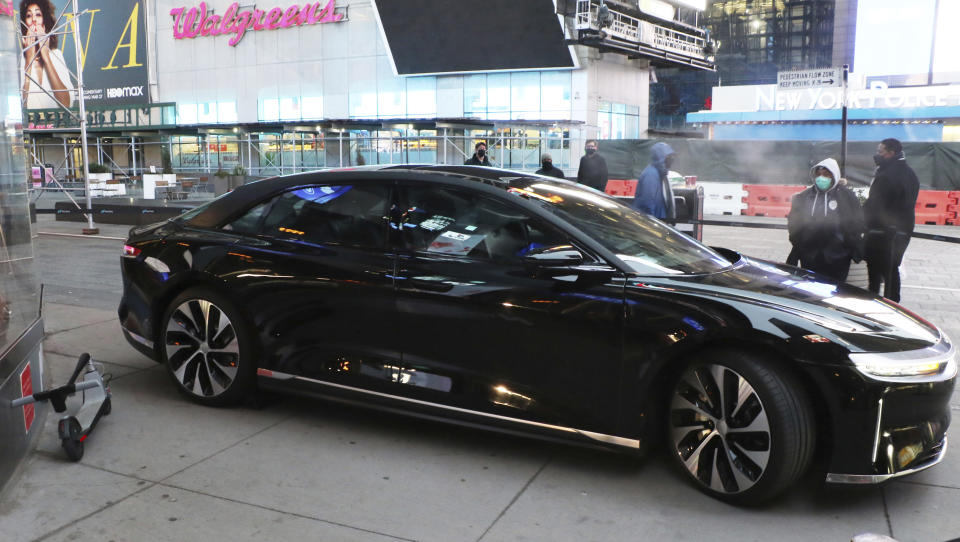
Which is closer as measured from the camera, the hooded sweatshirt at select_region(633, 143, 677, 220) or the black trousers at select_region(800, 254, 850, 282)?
the black trousers at select_region(800, 254, 850, 282)

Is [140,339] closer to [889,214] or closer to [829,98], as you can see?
[889,214]

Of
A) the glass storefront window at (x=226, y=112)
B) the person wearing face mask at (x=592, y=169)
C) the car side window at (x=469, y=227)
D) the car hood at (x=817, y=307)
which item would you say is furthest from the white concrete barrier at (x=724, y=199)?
the glass storefront window at (x=226, y=112)

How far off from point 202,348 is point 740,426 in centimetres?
315

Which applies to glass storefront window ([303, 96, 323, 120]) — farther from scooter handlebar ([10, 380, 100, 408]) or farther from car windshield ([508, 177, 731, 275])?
scooter handlebar ([10, 380, 100, 408])

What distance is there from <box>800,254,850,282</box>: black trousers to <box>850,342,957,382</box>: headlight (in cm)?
371

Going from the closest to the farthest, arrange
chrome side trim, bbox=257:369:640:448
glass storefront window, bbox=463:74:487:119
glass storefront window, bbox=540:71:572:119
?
chrome side trim, bbox=257:369:640:448 → glass storefront window, bbox=540:71:572:119 → glass storefront window, bbox=463:74:487:119

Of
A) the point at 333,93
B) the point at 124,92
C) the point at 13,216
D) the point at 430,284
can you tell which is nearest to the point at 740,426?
the point at 430,284

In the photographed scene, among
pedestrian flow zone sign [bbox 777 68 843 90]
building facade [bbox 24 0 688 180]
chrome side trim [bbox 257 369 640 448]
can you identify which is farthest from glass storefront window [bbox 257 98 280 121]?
chrome side trim [bbox 257 369 640 448]

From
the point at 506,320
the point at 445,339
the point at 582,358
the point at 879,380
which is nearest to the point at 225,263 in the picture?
the point at 445,339

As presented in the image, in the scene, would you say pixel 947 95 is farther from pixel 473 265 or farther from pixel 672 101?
pixel 473 265

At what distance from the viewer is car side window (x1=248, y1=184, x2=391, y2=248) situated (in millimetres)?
4664

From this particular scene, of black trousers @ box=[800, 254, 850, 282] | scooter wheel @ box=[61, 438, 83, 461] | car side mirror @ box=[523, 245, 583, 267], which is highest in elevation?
car side mirror @ box=[523, 245, 583, 267]

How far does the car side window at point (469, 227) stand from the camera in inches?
168

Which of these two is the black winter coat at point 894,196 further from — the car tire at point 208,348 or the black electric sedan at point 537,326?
the car tire at point 208,348
